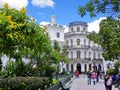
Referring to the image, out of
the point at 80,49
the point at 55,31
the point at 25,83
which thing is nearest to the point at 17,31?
the point at 25,83

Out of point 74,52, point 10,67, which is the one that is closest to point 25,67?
point 10,67

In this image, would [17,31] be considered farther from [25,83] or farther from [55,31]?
[55,31]

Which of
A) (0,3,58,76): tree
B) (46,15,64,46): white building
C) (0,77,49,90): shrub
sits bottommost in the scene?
(0,77,49,90): shrub

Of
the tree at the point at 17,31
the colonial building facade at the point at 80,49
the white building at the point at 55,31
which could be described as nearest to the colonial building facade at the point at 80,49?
the colonial building facade at the point at 80,49

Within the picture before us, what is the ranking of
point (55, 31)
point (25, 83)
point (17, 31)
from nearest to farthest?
point (17, 31) < point (25, 83) < point (55, 31)

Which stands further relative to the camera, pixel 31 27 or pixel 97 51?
pixel 97 51

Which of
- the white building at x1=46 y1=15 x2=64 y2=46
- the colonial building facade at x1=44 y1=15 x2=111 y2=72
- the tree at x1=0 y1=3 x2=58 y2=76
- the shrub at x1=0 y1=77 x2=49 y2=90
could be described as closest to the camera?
the tree at x1=0 y1=3 x2=58 y2=76

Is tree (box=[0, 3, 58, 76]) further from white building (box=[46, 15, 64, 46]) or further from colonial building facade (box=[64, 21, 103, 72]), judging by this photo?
colonial building facade (box=[64, 21, 103, 72])

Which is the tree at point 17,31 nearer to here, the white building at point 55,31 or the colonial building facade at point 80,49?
the white building at point 55,31

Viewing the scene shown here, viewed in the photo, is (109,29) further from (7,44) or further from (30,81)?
(7,44)

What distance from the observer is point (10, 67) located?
26.2 meters

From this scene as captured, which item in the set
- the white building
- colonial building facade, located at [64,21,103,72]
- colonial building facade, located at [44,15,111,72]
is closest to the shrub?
the white building

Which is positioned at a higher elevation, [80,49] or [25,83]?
[80,49]

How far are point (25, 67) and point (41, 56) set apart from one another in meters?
7.49
